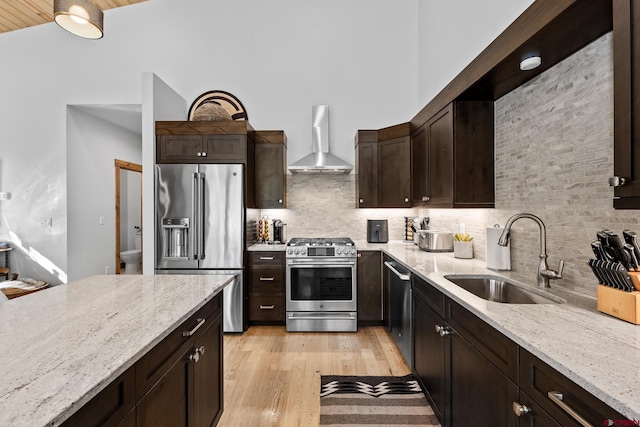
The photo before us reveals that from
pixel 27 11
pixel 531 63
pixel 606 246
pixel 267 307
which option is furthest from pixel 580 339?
pixel 27 11

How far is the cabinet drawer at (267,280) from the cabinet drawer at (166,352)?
1987mm

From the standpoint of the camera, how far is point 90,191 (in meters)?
4.99

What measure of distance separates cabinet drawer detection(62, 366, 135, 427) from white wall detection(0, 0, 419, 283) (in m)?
3.73

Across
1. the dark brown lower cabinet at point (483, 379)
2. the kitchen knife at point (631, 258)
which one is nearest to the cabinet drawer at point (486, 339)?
the dark brown lower cabinet at point (483, 379)

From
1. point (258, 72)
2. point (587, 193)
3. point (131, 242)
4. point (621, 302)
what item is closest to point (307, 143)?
point (258, 72)

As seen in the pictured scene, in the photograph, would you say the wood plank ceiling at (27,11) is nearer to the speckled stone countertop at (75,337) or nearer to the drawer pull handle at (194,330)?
the speckled stone countertop at (75,337)

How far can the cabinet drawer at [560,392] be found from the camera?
31.7 inches

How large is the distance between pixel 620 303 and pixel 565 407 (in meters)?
0.62

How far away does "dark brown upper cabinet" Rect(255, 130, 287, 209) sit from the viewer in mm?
4047

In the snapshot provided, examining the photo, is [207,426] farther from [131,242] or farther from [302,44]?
[131,242]

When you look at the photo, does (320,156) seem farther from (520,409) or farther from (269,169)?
(520,409)

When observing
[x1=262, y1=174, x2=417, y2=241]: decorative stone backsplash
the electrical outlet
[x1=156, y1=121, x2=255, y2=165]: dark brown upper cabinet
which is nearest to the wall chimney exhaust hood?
[x1=262, y1=174, x2=417, y2=241]: decorative stone backsplash

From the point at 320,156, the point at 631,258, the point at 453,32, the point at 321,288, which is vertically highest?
the point at 453,32

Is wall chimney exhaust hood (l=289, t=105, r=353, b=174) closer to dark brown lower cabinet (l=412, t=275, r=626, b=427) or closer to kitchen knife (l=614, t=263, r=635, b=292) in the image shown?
dark brown lower cabinet (l=412, t=275, r=626, b=427)
